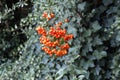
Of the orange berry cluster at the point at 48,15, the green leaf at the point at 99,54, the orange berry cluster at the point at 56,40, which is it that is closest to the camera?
the orange berry cluster at the point at 56,40

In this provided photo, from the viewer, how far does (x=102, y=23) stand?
3115 millimetres

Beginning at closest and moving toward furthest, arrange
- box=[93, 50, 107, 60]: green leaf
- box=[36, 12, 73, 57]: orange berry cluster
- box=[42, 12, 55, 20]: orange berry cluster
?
box=[36, 12, 73, 57]: orange berry cluster, box=[93, 50, 107, 60]: green leaf, box=[42, 12, 55, 20]: orange berry cluster

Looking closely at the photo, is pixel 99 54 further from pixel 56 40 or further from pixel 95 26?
pixel 56 40

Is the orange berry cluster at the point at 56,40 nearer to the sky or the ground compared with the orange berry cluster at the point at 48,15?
nearer to the ground

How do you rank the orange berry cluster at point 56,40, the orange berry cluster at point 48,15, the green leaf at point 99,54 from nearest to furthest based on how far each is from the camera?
the orange berry cluster at point 56,40 → the green leaf at point 99,54 → the orange berry cluster at point 48,15

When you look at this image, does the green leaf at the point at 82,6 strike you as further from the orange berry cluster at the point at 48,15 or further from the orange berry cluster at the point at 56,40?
the orange berry cluster at the point at 48,15

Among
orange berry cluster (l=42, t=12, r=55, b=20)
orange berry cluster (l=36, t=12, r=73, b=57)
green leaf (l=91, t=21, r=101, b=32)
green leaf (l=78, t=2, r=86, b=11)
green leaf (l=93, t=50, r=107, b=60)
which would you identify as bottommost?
green leaf (l=93, t=50, r=107, b=60)

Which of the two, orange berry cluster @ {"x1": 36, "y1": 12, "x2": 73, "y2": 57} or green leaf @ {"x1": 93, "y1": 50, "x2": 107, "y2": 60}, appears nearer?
orange berry cluster @ {"x1": 36, "y1": 12, "x2": 73, "y2": 57}

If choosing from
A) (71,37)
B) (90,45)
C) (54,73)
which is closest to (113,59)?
(90,45)

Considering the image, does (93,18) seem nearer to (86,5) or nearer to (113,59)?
(86,5)

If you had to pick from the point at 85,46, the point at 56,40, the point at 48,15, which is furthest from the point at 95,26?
the point at 48,15

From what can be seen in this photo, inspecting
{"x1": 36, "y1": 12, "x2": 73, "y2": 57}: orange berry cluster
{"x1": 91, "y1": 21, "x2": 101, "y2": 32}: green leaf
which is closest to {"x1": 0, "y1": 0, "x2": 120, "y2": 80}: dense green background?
{"x1": 91, "y1": 21, "x2": 101, "y2": 32}: green leaf

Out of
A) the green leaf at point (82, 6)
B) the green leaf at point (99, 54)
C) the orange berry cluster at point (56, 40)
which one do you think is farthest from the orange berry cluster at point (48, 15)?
the green leaf at point (99, 54)

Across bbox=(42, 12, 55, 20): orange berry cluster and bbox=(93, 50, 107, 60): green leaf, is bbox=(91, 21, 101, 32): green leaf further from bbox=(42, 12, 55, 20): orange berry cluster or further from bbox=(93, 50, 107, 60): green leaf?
bbox=(42, 12, 55, 20): orange berry cluster
